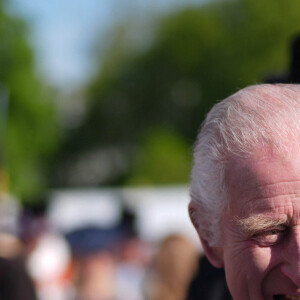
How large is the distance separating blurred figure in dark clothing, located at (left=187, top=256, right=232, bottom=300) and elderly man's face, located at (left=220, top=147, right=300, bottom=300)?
2.39 ft

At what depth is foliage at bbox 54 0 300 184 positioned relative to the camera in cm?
4750

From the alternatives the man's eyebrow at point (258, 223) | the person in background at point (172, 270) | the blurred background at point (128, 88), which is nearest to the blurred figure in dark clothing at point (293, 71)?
the man's eyebrow at point (258, 223)

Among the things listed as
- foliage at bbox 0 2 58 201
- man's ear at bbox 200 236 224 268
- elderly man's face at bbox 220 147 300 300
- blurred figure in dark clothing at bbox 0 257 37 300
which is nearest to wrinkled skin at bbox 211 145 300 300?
elderly man's face at bbox 220 147 300 300

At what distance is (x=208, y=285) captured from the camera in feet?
9.44

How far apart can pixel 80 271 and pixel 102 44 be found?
46928mm

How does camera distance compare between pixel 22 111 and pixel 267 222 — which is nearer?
pixel 267 222

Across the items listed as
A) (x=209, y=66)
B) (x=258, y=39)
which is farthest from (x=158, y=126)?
(x=258, y=39)

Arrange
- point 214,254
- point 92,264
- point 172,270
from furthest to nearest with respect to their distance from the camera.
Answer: point 92,264, point 172,270, point 214,254

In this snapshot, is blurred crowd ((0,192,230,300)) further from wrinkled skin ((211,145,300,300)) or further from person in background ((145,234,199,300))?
wrinkled skin ((211,145,300,300))

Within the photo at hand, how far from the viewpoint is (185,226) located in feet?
45.4

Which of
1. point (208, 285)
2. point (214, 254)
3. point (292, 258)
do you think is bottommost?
point (208, 285)

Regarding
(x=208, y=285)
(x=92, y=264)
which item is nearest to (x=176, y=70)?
(x=92, y=264)

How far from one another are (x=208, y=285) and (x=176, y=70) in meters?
49.6

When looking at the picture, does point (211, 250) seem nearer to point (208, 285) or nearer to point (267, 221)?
point (267, 221)
